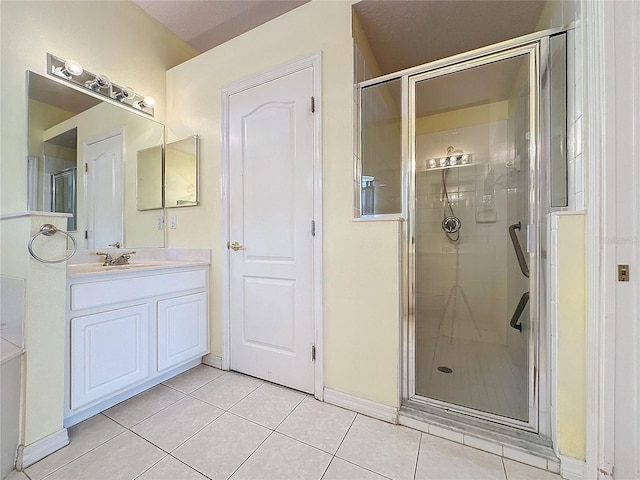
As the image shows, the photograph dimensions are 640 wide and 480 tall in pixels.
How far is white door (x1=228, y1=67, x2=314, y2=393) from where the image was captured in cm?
168

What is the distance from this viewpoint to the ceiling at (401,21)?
1590 mm

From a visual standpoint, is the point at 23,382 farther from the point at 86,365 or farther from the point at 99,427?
the point at 99,427

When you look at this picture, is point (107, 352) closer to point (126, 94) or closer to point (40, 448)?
point (40, 448)

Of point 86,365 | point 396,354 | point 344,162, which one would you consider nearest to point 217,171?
point 344,162

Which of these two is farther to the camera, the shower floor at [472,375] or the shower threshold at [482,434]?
the shower floor at [472,375]

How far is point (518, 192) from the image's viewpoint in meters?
1.59

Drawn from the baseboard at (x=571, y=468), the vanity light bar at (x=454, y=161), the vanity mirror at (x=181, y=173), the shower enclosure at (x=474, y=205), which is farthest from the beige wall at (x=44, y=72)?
the vanity light bar at (x=454, y=161)

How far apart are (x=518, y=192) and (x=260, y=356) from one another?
2027 millimetres

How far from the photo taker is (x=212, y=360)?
2027mm

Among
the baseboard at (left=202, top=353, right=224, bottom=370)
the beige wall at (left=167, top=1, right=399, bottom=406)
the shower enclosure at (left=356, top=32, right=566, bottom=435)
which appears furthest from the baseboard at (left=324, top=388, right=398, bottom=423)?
the baseboard at (left=202, top=353, right=224, bottom=370)

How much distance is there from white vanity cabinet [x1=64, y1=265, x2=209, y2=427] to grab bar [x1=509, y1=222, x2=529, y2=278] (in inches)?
84.8

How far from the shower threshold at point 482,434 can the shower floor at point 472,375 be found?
0.33 ft

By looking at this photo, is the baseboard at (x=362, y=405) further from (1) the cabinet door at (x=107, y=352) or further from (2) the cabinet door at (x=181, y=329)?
(1) the cabinet door at (x=107, y=352)

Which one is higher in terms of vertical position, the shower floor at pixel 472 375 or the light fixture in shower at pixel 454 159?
the light fixture in shower at pixel 454 159
